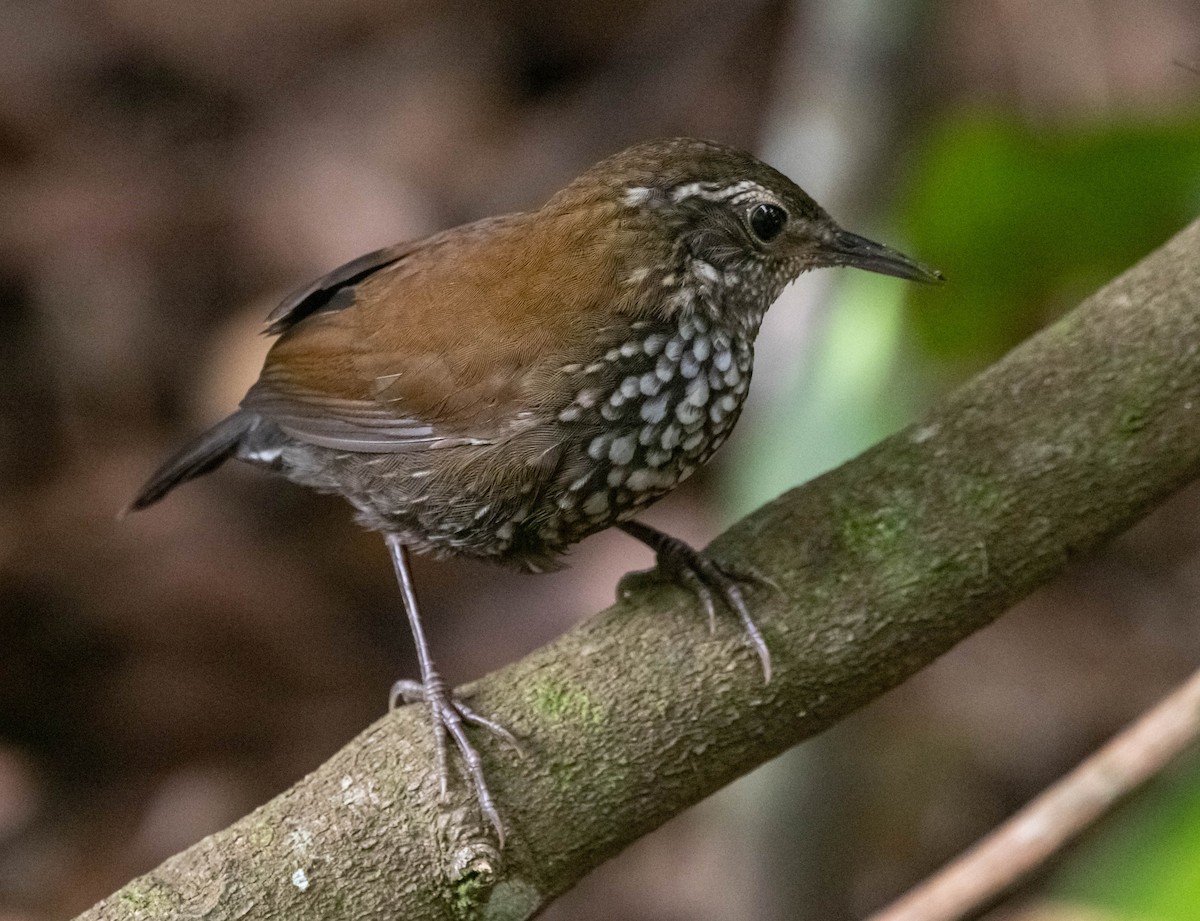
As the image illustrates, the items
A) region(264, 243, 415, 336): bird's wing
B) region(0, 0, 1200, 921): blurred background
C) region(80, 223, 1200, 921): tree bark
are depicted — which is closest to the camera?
region(80, 223, 1200, 921): tree bark

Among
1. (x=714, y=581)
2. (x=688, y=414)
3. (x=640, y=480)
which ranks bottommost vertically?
(x=714, y=581)

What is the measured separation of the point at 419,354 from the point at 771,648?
2.75 ft

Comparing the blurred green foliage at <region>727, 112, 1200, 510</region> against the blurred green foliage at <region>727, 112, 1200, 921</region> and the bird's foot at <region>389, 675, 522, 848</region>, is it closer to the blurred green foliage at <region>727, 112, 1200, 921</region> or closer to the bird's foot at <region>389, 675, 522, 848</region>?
the blurred green foliage at <region>727, 112, 1200, 921</region>

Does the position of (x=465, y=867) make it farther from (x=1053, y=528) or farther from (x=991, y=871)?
(x=1053, y=528)

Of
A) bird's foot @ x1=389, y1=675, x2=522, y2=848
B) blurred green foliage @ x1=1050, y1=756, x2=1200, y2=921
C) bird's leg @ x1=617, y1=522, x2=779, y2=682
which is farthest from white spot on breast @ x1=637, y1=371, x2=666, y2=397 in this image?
blurred green foliage @ x1=1050, y1=756, x2=1200, y2=921

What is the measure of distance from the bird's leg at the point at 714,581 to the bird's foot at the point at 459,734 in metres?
0.45

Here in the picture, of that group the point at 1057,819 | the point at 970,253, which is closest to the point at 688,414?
the point at 1057,819

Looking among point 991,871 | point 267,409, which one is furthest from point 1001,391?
point 267,409

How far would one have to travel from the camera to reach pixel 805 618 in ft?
8.16

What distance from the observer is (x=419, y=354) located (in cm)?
257

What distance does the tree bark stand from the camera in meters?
2.21

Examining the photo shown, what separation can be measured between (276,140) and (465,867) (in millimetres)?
4335

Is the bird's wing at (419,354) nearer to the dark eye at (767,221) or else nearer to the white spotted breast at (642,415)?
the white spotted breast at (642,415)

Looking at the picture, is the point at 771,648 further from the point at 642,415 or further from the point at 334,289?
the point at 334,289
